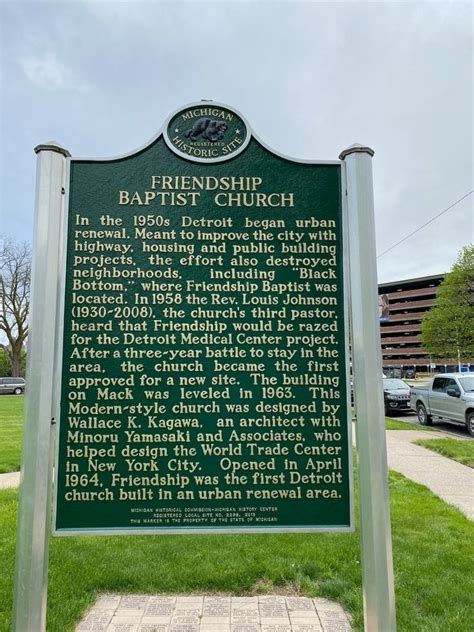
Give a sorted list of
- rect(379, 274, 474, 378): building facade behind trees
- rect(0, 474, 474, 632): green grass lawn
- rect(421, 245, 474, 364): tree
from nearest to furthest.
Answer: rect(0, 474, 474, 632): green grass lawn
rect(421, 245, 474, 364): tree
rect(379, 274, 474, 378): building facade behind trees

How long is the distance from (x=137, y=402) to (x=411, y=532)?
363 centimetres

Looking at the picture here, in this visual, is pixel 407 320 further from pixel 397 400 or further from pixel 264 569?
pixel 264 569

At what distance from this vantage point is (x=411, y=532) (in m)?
4.80

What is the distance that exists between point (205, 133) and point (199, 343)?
133 centimetres

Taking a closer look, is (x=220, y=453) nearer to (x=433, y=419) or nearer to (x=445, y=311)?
(x=433, y=419)

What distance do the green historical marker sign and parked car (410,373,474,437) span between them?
11.0 m

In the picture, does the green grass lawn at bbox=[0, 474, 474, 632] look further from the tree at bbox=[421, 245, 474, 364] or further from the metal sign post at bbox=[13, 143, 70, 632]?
the tree at bbox=[421, 245, 474, 364]

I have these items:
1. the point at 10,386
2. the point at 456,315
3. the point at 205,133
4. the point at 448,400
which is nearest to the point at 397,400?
the point at 448,400

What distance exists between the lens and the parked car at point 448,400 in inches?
484

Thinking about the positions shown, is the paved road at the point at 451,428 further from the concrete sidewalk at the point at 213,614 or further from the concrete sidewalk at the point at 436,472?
the concrete sidewalk at the point at 213,614

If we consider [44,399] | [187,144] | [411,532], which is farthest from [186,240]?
[411,532]

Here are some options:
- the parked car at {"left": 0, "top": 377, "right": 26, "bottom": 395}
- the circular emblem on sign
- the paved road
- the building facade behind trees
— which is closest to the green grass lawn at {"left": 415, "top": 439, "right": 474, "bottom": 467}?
the paved road

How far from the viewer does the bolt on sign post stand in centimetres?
263

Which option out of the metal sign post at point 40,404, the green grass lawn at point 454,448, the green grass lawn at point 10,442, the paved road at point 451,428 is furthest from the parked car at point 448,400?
the metal sign post at point 40,404
